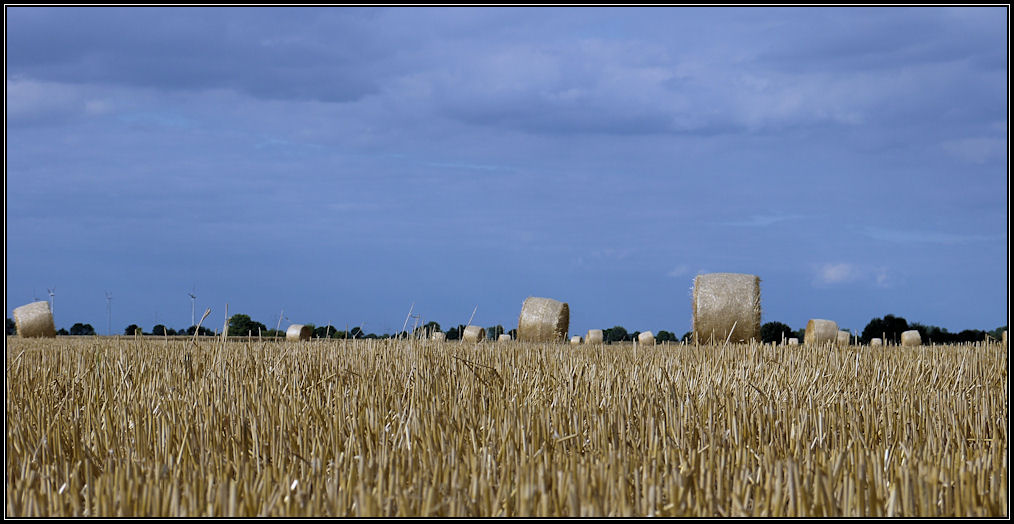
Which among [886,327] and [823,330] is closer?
[823,330]

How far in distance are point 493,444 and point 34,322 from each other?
1908cm

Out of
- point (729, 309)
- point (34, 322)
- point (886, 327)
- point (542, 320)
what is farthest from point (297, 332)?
point (886, 327)

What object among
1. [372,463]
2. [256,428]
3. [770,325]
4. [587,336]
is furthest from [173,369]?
[770,325]

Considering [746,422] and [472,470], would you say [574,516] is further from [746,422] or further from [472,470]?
[746,422]

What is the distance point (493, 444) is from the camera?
2.79m

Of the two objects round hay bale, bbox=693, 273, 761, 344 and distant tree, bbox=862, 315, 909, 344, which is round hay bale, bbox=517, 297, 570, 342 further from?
distant tree, bbox=862, 315, 909, 344

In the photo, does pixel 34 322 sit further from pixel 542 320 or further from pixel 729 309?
pixel 729 309

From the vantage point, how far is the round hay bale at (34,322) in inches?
747

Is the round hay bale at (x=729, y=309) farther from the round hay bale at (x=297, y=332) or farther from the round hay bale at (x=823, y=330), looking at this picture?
the round hay bale at (x=297, y=332)

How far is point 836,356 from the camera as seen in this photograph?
650 cm

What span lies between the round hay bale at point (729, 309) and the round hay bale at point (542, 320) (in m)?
3.05

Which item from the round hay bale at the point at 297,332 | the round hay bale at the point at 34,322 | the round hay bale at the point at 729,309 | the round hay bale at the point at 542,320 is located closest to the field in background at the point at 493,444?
the round hay bale at the point at 729,309

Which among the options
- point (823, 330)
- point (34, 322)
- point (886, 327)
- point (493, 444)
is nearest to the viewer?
point (493, 444)

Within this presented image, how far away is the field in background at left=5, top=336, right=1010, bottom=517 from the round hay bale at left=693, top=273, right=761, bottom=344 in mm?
6332
